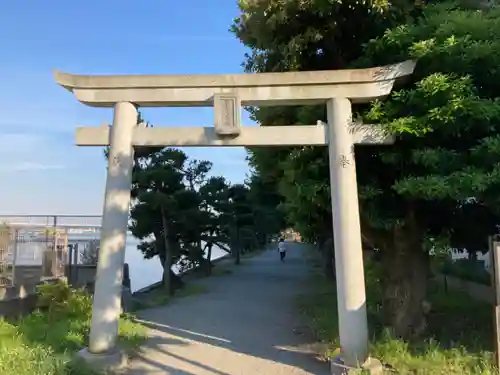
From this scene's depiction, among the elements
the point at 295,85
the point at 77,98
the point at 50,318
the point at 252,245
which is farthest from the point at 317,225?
the point at 252,245

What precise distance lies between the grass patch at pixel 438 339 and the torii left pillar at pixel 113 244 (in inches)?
120

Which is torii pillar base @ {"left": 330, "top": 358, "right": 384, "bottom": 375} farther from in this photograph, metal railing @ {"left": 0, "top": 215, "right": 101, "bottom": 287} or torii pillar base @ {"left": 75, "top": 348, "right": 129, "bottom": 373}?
metal railing @ {"left": 0, "top": 215, "right": 101, "bottom": 287}

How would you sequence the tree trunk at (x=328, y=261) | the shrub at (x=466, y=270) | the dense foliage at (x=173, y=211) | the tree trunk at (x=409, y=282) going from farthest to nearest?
1. the tree trunk at (x=328, y=261)
2. the dense foliage at (x=173, y=211)
3. the shrub at (x=466, y=270)
4. the tree trunk at (x=409, y=282)

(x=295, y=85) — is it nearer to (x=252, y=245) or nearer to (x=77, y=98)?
(x=77, y=98)

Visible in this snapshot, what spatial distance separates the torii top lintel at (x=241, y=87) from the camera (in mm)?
6230

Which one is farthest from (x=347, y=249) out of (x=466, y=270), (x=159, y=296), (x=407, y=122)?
(x=159, y=296)

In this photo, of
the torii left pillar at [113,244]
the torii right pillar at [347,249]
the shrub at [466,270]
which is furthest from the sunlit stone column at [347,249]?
the shrub at [466,270]

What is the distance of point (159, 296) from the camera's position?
1377 cm

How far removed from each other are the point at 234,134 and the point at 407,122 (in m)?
2.22

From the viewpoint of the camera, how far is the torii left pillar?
623cm

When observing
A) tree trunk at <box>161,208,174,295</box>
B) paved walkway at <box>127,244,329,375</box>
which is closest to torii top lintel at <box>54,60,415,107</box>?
paved walkway at <box>127,244,329,375</box>

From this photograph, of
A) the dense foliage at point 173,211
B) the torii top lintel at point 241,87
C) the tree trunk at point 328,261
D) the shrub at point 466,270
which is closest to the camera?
the torii top lintel at point 241,87

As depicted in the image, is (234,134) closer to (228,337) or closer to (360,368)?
(360,368)

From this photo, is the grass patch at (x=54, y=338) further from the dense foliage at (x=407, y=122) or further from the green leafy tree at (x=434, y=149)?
the green leafy tree at (x=434, y=149)
